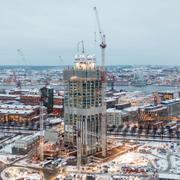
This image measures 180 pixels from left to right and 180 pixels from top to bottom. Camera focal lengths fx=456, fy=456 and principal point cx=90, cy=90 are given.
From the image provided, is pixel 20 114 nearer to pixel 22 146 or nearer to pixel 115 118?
pixel 115 118

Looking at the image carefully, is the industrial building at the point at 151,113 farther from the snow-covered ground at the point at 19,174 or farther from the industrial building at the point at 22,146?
the snow-covered ground at the point at 19,174

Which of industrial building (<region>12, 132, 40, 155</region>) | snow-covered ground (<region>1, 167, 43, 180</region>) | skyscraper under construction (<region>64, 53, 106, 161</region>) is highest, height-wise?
skyscraper under construction (<region>64, 53, 106, 161</region>)

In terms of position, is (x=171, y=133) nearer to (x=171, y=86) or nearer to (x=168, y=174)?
(x=168, y=174)

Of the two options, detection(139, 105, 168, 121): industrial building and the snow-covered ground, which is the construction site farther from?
detection(139, 105, 168, 121): industrial building

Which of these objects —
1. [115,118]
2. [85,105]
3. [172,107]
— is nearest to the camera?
[85,105]

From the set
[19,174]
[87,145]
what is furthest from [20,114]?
[19,174]

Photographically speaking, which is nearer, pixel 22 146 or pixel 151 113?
pixel 22 146

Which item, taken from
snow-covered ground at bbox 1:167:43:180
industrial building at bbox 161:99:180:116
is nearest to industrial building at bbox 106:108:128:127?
industrial building at bbox 161:99:180:116

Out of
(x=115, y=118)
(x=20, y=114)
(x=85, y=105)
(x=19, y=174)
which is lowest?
(x=19, y=174)

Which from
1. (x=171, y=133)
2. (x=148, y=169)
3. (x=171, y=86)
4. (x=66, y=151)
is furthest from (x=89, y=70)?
(x=171, y=86)
